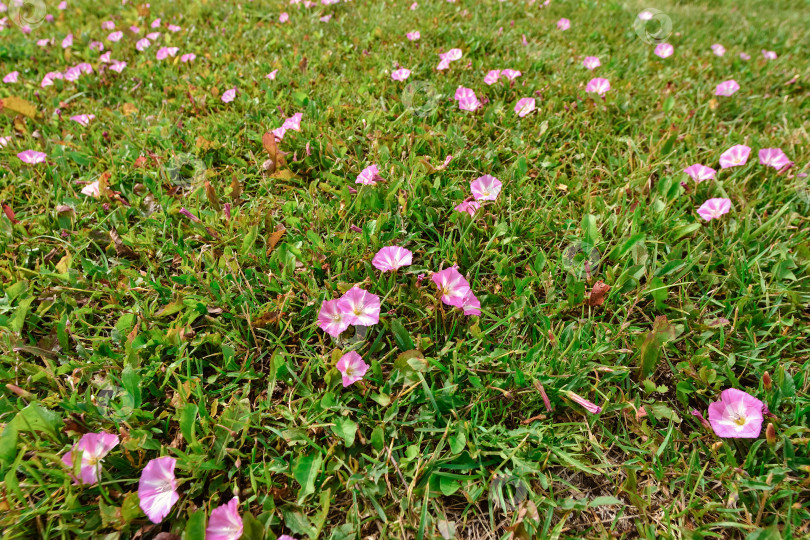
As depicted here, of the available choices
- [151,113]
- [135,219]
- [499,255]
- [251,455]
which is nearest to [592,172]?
[499,255]

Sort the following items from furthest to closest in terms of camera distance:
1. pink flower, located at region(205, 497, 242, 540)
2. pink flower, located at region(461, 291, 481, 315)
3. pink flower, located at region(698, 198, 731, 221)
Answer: pink flower, located at region(698, 198, 731, 221) → pink flower, located at region(461, 291, 481, 315) → pink flower, located at region(205, 497, 242, 540)

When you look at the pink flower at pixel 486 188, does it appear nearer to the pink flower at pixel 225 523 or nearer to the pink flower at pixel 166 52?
the pink flower at pixel 225 523

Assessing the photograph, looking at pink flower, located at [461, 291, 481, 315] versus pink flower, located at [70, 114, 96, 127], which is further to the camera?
pink flower, located at [70, 114, 96, 127]

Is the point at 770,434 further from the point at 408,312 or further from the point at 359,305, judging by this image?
the point at 359,305

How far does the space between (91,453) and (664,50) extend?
368cm

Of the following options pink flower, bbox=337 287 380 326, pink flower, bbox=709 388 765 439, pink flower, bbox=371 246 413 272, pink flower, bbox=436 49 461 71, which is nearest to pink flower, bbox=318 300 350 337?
pink flower, bbox=337 287 380 326

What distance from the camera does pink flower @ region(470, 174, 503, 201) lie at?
186cm

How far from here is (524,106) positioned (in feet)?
7.82

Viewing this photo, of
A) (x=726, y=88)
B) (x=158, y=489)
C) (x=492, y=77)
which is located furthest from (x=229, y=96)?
(x=726, y=88)

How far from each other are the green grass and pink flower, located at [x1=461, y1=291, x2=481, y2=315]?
5 cm

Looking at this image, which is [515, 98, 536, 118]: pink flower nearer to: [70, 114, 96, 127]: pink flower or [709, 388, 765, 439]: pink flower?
[709, 388, 765, 439]: pink flower

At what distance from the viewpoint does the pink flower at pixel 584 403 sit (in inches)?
51.8

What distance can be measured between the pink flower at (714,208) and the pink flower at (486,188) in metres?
0.79

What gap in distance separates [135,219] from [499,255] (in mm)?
1523
